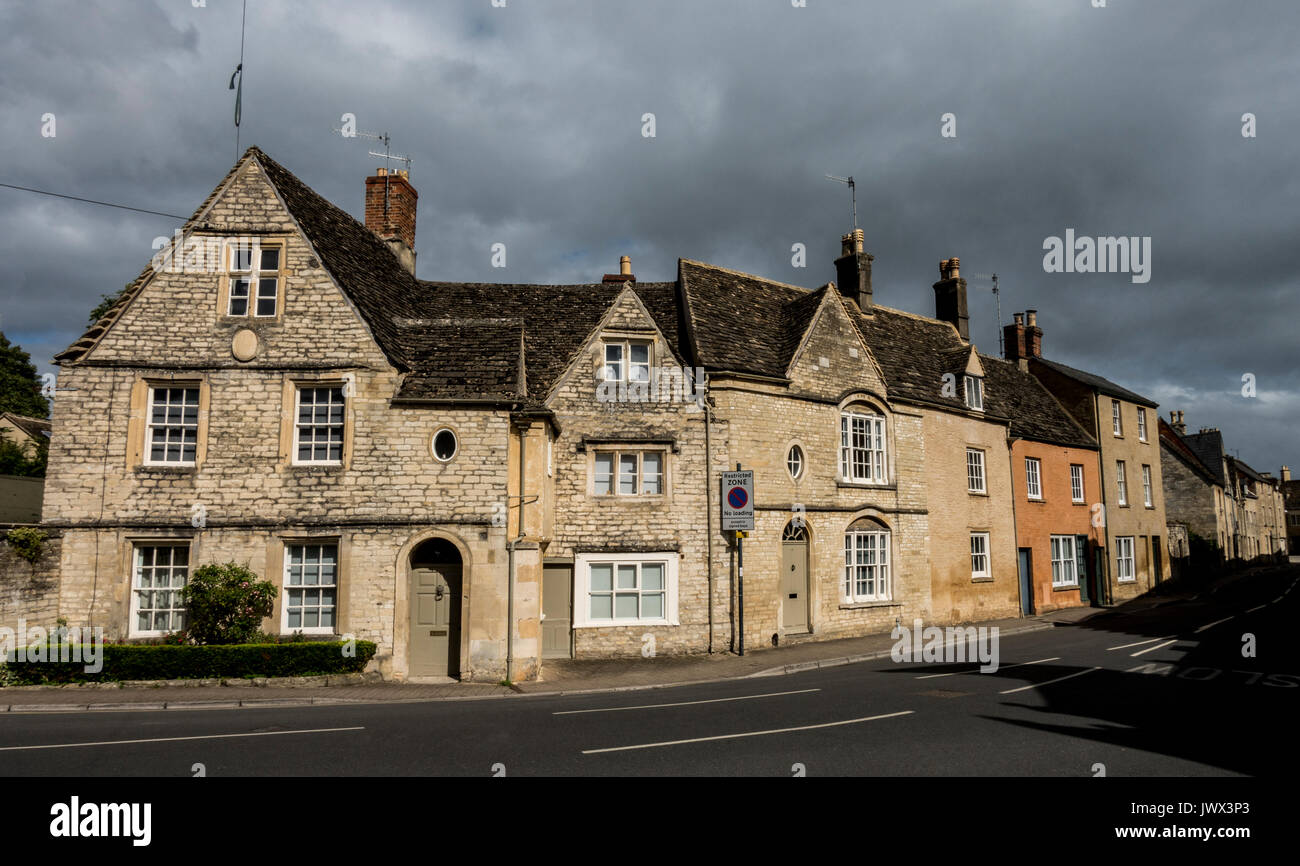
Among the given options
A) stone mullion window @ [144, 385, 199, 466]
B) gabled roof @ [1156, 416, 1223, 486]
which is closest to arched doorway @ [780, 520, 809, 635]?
stone mullion window @ [144, 385, 199, 466]

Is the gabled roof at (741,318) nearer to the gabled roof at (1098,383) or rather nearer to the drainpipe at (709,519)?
the drainpipe at (709,519)

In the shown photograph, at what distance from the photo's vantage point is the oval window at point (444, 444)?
16938 millimetres

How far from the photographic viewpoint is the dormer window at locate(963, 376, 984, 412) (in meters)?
27.5

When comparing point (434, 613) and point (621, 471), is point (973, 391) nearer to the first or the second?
point (621, 471)

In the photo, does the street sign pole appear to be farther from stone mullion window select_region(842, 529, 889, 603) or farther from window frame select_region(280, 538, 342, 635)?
window frame select_region(280, 538, 342, 635)

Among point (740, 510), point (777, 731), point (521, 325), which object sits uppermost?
point (521, 325)

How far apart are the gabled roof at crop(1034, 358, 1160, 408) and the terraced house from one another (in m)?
11.5

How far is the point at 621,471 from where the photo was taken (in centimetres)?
2023

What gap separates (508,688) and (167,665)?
6.74 metres

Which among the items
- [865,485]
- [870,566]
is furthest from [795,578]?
[865,485]
